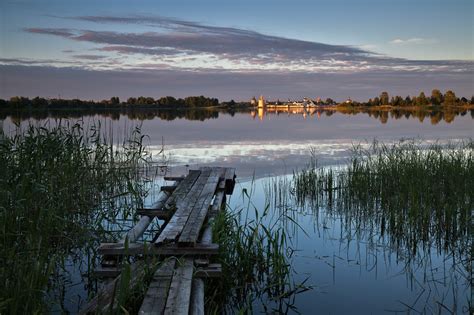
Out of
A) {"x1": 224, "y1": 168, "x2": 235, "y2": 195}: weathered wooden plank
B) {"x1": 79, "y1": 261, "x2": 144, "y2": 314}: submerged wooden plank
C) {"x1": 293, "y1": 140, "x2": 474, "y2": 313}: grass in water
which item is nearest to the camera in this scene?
{"x1": 79, "y1": 261, "x2": 144, "y2": 314}: submerged wooden plank

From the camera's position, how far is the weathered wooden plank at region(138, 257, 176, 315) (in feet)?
12.6

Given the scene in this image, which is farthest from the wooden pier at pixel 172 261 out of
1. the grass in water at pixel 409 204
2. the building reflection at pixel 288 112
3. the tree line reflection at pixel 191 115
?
the building reflection at pixel 288 112

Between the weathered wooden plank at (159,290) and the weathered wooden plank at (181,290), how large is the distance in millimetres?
46

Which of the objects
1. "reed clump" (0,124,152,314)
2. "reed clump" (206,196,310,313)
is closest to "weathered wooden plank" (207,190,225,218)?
"reed clump" (206,196,310,313)

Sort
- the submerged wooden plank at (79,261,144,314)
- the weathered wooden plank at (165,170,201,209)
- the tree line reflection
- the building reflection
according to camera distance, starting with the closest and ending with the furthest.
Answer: the submerged wooden plank at (79,261,144,314) → the weathered wooden plank at (165,170,201,209) → the tree line reflection → the building reflection

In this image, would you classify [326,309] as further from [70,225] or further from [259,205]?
[259,205]

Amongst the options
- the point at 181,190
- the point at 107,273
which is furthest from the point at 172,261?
the point at 181,190

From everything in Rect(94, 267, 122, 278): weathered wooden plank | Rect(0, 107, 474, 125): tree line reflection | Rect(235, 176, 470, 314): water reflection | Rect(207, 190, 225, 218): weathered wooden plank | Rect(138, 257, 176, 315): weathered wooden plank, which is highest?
Rect(0, 107, 474, 125): tree line reflection

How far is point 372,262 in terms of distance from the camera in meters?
6.59

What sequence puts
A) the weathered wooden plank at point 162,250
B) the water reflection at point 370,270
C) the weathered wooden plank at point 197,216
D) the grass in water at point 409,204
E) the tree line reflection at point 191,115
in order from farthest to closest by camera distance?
the tree line reflection at point 191,115, the grass in water at point 409,204, the weathered wooden plank at point 197,216, the water reflection at point 370,270, the weathered wooden plank at point 162,250

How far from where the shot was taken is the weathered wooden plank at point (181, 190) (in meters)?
7.96

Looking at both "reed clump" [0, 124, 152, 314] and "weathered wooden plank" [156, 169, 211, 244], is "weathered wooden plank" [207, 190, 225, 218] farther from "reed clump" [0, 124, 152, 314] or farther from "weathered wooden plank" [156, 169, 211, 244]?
"reed clump" [0, 124, 152, 314]

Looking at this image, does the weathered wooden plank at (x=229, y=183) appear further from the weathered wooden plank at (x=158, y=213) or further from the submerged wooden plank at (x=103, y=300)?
the submerged wooden plank at (x=103, y=300)

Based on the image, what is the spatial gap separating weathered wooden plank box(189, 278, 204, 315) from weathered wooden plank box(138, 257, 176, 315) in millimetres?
244
